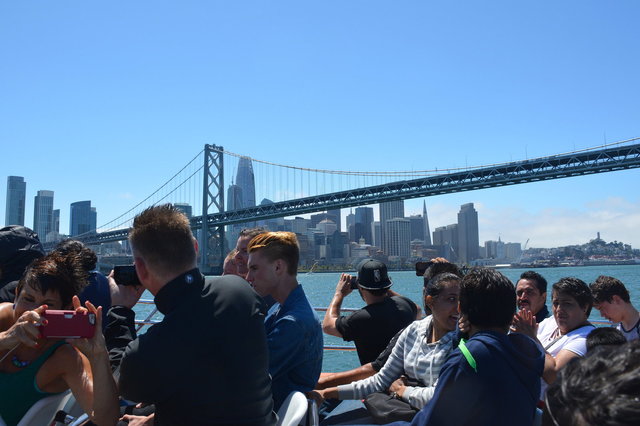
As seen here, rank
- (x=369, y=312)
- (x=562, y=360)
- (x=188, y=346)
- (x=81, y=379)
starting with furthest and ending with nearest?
(x=369, y=312)
(x=562, y=360)
(x=81, y=379)
(x=188, y=346)

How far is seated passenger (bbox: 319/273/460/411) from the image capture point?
6.52 feet

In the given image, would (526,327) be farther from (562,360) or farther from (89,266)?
(89,266)

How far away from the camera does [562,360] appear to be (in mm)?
1982

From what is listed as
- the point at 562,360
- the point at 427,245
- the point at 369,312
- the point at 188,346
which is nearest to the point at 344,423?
the point at 369,312

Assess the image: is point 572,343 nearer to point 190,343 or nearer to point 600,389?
point 190,343

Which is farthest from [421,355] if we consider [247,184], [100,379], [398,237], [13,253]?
[247,184]

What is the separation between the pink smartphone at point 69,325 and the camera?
135 centimetres

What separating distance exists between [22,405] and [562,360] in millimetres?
2007

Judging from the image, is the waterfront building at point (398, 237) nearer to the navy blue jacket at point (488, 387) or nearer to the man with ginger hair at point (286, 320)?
the man with ginger hair at point (286, 320)

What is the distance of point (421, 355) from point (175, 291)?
119 centimetres

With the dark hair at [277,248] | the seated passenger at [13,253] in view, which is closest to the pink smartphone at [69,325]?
the dark hair at [277,248]

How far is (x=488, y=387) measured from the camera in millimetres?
1326

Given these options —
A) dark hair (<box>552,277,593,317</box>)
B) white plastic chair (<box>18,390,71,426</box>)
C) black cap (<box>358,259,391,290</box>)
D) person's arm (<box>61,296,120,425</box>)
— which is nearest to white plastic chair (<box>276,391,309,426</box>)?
person's arm (<box>61,296,120,425</box>)

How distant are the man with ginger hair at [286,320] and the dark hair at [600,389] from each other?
4.45ft
